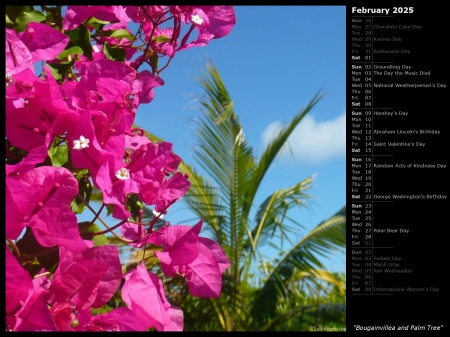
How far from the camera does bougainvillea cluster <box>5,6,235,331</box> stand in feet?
1.39

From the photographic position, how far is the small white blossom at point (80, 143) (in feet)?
1.51

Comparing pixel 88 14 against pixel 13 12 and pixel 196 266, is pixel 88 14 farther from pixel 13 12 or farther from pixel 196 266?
pixel 196 266

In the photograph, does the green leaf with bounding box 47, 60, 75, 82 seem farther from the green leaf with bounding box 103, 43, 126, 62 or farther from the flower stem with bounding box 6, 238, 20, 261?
the flower stem with bounding box 6, 238, 20, 261

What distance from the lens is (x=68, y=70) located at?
0.58 metres

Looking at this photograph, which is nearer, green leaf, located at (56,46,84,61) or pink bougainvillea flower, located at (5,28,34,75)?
pink bougainvillea flower, located at (5,28,34,75)

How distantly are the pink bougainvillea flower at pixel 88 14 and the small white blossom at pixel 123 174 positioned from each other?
6.3 inches

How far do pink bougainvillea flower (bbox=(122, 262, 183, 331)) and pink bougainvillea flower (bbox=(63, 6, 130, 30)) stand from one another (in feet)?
0.81

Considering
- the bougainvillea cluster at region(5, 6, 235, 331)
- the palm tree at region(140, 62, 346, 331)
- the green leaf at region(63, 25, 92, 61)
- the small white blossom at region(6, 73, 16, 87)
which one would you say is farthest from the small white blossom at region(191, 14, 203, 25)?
the palm tree at region(140, 62, 346, 331)

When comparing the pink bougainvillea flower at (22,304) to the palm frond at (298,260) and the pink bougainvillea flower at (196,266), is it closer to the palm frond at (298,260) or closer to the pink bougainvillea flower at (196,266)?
the pink bougainvillea flower at (196,266)

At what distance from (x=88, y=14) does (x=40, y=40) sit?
0.22 feet

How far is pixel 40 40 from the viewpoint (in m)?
0.51

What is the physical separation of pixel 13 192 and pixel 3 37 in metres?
0.15

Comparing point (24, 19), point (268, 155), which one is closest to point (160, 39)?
point (24, 19)

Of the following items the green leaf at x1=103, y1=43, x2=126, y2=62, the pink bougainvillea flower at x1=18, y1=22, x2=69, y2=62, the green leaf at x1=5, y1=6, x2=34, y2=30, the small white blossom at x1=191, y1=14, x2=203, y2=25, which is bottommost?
the pink bougainvillea flower at x1=18, y1=22, x2=69, y2=62
